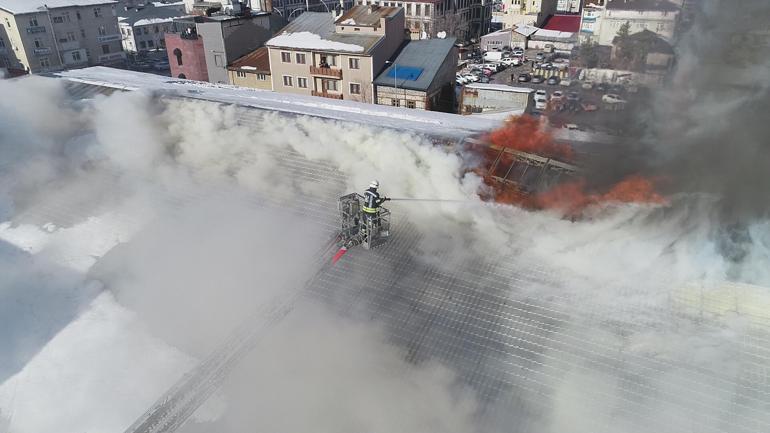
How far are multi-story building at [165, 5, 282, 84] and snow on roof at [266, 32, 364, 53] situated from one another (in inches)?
171

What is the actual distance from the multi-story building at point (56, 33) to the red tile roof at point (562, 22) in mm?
48346

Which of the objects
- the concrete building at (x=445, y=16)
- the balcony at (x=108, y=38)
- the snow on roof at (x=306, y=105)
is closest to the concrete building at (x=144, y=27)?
the balcony at (x=108, y=38)

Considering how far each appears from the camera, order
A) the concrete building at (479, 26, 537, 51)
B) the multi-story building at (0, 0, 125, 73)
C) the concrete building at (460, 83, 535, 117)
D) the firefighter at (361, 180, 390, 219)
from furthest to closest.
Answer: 1. the concrete building at (479, 26, 537, 51)
2. the multi-story building at (0, 0, 125, 73)
3. the concrete building at (460, 83, 535, 117)
4. the firefighter at (361, 180, 390, 219)

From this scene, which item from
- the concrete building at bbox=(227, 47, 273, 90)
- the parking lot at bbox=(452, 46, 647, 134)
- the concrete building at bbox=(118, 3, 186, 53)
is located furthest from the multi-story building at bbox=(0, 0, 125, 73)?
the parking lot at bbox=(452, 46, 647, 134)

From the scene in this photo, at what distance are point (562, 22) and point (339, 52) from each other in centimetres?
3815

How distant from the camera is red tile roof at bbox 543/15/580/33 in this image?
56.1 m

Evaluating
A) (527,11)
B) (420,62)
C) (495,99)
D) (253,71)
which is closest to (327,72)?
(420,62)

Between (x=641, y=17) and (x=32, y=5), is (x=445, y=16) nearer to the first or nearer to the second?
(x=32, y=5)

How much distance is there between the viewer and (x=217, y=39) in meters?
34.2

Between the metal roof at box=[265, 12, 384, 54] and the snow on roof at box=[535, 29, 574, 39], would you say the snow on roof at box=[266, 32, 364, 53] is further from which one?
the snow on roof at box=[535, 29, 574, 39]

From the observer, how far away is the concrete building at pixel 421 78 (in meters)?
30.0

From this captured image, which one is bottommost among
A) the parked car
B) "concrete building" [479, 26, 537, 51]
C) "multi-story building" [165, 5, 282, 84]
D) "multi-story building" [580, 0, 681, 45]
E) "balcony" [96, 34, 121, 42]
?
"concrete building" [479, 26, 537, 51]

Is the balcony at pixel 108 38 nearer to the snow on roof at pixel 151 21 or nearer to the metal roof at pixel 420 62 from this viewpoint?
the snow on roof at pixel 151 21

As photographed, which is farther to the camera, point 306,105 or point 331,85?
point 331,85
